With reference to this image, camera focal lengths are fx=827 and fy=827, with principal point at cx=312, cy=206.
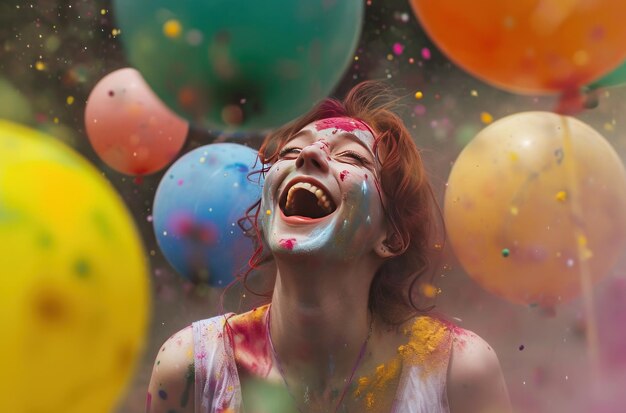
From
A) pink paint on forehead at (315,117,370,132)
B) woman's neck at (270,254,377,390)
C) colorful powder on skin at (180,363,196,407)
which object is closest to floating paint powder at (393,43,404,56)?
pink paint on forehead at (315,117,370,132)

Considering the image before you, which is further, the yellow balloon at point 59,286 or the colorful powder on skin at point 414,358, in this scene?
the colorful powder on skin at point 414,358

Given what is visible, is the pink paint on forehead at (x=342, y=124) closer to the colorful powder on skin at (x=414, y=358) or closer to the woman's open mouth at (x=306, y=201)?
the woman's open mouth at (x=306, y=201)

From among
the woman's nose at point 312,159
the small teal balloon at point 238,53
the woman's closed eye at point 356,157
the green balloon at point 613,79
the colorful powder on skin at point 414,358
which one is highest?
the small teal balloon at point 238,53

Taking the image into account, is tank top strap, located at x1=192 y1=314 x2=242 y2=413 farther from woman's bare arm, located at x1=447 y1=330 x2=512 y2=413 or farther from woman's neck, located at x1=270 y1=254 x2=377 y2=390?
woman's bare arm, located at x1=447 y1=330 x2=512 y2=413

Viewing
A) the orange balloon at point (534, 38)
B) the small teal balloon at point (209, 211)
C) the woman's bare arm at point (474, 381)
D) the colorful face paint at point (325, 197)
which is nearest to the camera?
the orange balloon at point (534, 38)

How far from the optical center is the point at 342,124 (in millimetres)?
1836

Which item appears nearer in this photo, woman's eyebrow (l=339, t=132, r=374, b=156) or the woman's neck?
the woman's neck

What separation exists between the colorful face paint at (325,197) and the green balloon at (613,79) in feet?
1.60

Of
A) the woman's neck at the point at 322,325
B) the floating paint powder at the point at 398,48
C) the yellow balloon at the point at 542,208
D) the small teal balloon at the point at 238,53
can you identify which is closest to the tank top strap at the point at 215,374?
the woman's neck at the point at 322,325

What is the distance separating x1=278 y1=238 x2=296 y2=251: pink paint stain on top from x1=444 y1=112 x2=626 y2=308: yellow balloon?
17.8 inches

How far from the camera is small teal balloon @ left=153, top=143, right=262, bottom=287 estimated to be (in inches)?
85.3

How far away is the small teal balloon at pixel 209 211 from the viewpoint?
2.17 metres

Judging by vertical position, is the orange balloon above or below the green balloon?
above

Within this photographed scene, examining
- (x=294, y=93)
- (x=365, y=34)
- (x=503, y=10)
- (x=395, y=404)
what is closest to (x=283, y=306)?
(x=395, y=404)
